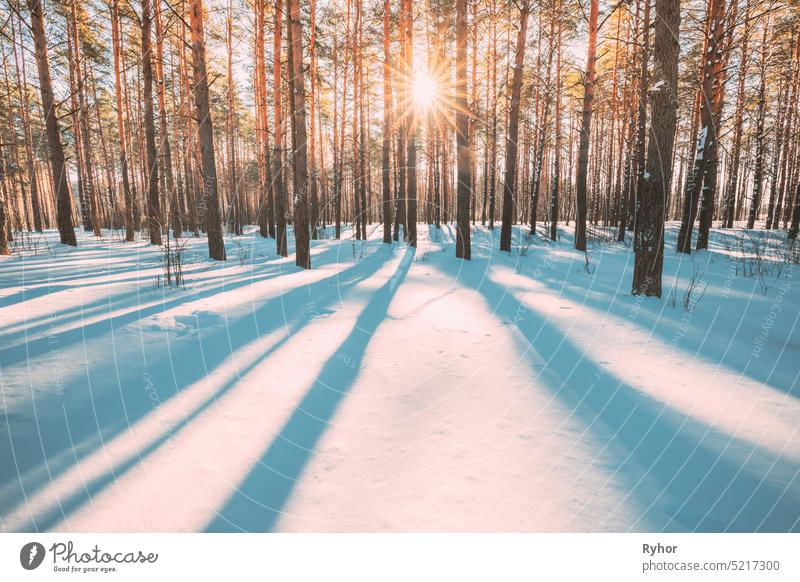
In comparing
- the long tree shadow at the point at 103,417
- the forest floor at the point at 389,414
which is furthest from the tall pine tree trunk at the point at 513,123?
the long tree shadow at the point at 103,417

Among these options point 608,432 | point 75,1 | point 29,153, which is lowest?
point 608,432

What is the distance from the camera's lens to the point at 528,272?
9445 mm

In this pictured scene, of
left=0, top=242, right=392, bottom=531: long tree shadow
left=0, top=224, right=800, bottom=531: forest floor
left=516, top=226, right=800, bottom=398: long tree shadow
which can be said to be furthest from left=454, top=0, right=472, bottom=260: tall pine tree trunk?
left=0, top=242, right=392, bottom=531: long tree shadow

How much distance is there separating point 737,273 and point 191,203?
28.7 meters

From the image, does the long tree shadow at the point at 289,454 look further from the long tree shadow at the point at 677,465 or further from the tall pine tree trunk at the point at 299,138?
the tall pine tree trunk at the point at 299,138

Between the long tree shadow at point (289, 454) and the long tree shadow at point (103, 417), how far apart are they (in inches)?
28.1

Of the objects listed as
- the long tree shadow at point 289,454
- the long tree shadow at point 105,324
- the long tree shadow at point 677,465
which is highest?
the long tree shadow at point 105,324

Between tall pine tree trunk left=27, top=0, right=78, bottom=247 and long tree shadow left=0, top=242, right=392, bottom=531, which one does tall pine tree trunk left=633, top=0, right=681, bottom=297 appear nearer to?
long tree shadow left=0, top=242, right=392, bottom=531

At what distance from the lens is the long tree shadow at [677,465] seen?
5.98 ft

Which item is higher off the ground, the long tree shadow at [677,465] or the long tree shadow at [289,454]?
the long tree shadow at [289,454]

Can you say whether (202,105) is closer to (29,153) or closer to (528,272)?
(528,272)

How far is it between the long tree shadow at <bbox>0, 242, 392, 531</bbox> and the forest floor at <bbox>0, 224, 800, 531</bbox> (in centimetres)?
2
